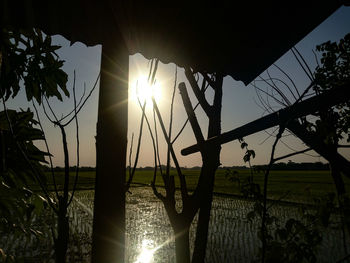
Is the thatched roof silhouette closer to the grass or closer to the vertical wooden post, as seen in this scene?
the vertical wooden post

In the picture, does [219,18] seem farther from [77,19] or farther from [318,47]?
[318,47]

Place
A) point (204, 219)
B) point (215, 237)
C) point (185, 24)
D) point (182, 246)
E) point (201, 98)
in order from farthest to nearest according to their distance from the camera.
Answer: point (215, 237)
point (201, 98)
point (185, 24)
point (204, 219)
point (182, 246)

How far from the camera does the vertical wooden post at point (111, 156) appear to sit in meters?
1.08

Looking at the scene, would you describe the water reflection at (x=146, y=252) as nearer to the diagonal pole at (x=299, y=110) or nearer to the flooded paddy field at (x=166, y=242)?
the flooded paddy field at (x=166, y=242)

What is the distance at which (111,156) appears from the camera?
1.16 metres

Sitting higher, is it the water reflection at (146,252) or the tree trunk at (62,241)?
the tree trunk at (62,241)

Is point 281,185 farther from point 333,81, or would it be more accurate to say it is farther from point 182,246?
point 182,246

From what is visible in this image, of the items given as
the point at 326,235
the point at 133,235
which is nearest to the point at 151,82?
the point at 133,235

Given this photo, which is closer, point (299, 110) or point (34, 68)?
point (299, 110)

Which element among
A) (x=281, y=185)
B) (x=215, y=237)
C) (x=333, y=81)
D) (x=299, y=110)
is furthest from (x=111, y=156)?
(x=281, y=185)

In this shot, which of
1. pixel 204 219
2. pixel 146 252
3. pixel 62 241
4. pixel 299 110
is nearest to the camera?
pixel 62 241

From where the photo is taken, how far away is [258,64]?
173 centimetres

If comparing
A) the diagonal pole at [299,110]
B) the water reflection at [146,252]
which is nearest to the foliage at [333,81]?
the diagonal pole at [299,110]

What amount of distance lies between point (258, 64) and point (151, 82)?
1.00 meters
